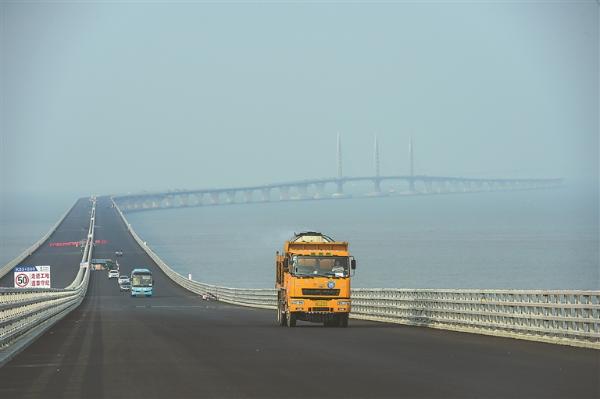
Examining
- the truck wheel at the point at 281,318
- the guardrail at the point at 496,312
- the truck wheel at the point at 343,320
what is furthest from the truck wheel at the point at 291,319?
the guardrail at the point at 496,312

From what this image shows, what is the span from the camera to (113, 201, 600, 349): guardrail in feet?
93.3

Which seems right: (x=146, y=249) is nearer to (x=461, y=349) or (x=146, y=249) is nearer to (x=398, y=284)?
(x=398, y=284)

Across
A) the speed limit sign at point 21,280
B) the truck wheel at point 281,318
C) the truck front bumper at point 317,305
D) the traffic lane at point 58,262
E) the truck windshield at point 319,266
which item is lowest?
the traffic lane at point 58,262

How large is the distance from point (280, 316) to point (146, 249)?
141 metres

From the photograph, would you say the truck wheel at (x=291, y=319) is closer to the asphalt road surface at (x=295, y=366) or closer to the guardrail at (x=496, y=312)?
the guardrail at (x=496, y=312)

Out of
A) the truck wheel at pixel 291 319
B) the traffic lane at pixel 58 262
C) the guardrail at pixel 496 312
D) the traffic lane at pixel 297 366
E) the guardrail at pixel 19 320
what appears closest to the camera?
the traffic lane at pixel 297 366

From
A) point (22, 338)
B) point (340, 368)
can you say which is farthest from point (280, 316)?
point (340, 368)

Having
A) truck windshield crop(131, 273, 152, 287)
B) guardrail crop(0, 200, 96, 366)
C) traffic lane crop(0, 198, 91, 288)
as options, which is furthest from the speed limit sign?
guardrail crop(0, 200, 96, 366)

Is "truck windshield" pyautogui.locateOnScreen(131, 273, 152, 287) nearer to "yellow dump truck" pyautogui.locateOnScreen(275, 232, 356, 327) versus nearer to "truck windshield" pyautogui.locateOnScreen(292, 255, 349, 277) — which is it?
"yellow dump truck" pyautogui.locateOnScreen(275, 232, 356, 327)

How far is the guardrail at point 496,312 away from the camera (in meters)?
28.4

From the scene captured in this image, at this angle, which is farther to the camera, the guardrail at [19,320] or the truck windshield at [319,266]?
the truck windshield at [319,266]

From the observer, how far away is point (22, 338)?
1268 inches

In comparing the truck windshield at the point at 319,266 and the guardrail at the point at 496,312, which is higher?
the truck windshield at the point at 319,266

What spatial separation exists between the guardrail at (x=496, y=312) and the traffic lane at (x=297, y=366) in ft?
2.51
